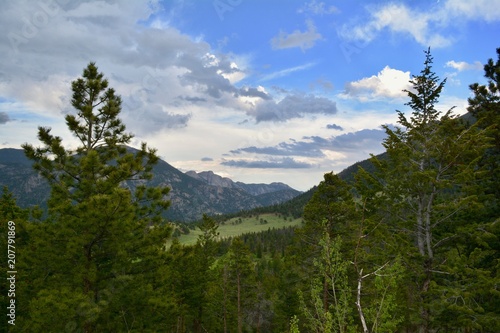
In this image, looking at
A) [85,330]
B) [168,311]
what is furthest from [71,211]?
[168,311]

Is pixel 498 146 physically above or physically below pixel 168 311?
above

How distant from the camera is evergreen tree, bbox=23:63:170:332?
35.8 feet

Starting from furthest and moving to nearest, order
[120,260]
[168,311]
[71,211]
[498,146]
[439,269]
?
[498,146] < [439,269] < [168,311] < [120,260] < [71,211]

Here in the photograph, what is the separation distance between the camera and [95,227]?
11.2 metres

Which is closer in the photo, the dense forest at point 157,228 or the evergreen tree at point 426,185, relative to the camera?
the dense forest at point 157,228

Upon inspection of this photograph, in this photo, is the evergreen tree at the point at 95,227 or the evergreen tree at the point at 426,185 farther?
the evergreen tree at the point at 426,185

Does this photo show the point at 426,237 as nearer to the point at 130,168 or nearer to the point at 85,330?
the point at 130,168

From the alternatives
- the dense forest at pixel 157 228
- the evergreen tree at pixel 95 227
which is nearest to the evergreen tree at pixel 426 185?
the dense forest at pixel 157 228

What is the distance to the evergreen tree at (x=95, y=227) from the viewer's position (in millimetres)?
10898

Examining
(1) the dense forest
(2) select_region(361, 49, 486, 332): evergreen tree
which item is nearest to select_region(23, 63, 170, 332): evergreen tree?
(1) the dense forest

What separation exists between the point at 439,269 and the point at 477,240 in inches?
102

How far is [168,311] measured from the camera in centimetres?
1365

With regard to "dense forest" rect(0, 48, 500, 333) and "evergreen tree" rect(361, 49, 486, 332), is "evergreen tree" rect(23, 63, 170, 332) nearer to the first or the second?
"dense forest" rect(0, 48, 500, 333)

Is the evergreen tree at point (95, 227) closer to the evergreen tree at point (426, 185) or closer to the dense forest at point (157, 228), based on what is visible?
the dense forest at point (157, 228)
